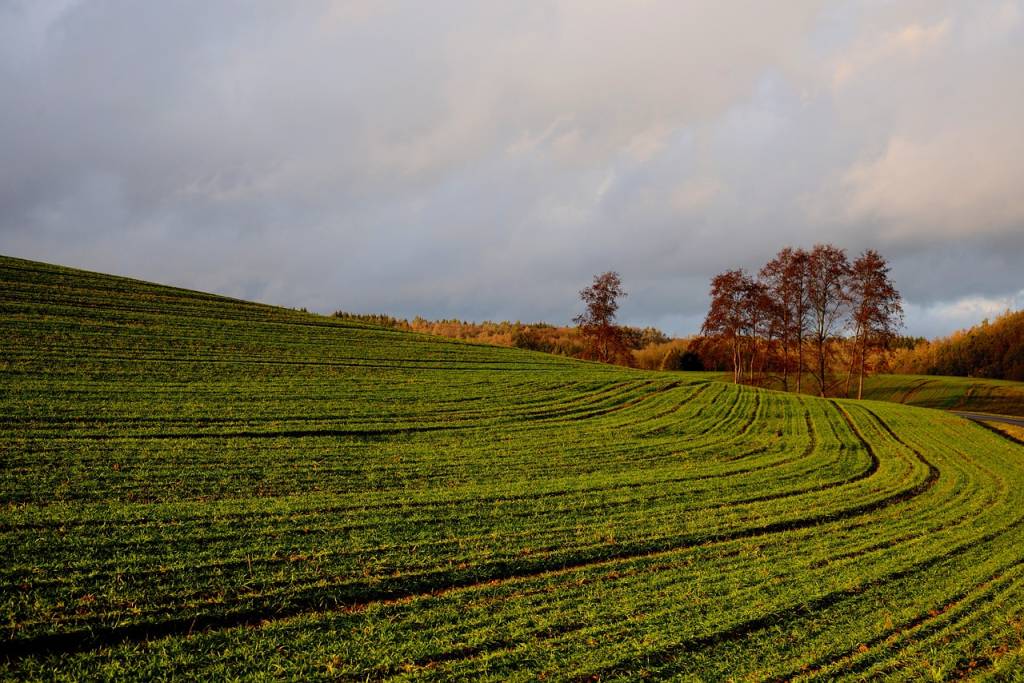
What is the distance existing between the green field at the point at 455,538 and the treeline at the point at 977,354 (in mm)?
68058

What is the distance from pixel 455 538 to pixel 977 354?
10246 centimetres

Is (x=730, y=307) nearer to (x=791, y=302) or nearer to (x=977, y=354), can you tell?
(x=791, y=302)

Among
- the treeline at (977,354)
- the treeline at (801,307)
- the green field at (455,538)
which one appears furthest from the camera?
the treeline at (977,354)

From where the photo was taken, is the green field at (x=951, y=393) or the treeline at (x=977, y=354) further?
the treeline at (x=977, y=354)

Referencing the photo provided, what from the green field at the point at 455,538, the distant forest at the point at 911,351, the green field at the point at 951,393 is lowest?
the green field at the point at 455,538

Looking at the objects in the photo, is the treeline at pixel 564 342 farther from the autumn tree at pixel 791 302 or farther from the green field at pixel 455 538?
the green field at pixel 455 538

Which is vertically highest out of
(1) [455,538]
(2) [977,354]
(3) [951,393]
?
(2) [977,354]

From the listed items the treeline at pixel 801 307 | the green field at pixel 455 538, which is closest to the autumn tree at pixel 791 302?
the treeline at pixel 801 307

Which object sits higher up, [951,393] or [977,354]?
[977,354]

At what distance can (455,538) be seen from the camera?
12.7m

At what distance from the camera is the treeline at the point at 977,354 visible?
81.4 metres

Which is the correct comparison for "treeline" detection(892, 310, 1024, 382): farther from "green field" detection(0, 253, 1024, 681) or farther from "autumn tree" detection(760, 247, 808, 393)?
"green field" detection(0, 253, 1024, 681)

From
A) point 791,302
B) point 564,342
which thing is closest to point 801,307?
point 791,302

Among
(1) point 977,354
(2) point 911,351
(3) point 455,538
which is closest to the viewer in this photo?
(3) point 455,538
